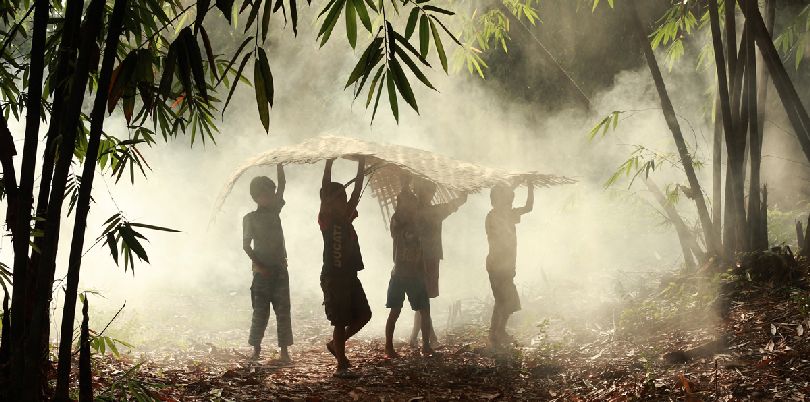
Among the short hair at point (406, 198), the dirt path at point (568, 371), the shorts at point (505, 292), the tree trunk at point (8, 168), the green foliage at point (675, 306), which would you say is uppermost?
the short hair at point (406, 198)

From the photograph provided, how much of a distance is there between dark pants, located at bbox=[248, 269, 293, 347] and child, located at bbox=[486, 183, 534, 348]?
2085mm

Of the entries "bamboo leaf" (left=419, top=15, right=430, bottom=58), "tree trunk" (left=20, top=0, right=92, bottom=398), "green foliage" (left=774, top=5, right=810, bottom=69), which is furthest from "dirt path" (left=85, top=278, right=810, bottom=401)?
"green foliage" (left=774, top=5, right=810, bottom=69)

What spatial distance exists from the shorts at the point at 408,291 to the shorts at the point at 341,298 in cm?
78

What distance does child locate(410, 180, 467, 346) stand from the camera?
6.13 m

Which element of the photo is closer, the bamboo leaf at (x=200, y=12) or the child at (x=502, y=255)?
the bamboo leaf at (x=200, y=12)

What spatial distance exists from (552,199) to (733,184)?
6181 millimetres

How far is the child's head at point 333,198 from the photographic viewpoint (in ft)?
15.9

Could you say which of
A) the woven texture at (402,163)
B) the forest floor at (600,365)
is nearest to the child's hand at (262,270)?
the woven texture at (402,163)

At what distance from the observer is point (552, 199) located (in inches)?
449

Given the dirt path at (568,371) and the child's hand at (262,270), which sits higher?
the child's hand at (262,270)

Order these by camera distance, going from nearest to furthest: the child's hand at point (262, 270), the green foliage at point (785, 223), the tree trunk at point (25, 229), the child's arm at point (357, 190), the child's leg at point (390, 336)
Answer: the tree trunk at point (25, 229) < the child's arm at point (357, 190) < the child's leg at point (390, 336) < the child's hand at point (262, 270) < the green foliage at point (785, 223)

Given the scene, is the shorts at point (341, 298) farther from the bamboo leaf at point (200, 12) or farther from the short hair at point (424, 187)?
the bamboo leaf at point (200, 12)

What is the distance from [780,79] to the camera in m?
4.89

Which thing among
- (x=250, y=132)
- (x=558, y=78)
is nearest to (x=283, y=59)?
(x=250, y=132)
